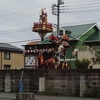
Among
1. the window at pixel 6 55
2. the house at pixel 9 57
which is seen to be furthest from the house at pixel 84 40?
the window at pixel 6 55

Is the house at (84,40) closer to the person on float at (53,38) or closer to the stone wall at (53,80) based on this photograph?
the person on float at (53,38)

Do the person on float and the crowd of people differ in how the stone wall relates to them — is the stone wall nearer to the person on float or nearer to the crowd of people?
the crowd of people

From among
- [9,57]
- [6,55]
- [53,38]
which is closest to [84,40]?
[9,57]

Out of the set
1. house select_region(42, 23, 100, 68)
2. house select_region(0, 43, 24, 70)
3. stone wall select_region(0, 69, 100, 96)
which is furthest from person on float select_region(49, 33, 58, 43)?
house select_region(0, 43, 24, 70)

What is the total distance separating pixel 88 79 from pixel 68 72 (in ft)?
5.76

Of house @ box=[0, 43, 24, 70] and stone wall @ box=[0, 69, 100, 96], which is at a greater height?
house @ box=[0, 43, 24, 70]

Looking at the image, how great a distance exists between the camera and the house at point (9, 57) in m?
55.3

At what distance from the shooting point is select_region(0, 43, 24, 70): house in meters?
55.3

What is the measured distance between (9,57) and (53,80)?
33.9 m

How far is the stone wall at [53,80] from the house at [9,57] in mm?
28605

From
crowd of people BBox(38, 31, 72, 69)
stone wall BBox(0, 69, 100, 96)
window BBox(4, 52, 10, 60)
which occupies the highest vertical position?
window BBox(4, 52, 10, 60)

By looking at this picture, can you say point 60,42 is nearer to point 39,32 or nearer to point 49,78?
point 49,78

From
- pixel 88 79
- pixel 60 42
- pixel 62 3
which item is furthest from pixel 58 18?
pixel 88 79

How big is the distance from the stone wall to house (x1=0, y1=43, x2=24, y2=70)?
28.6 m
